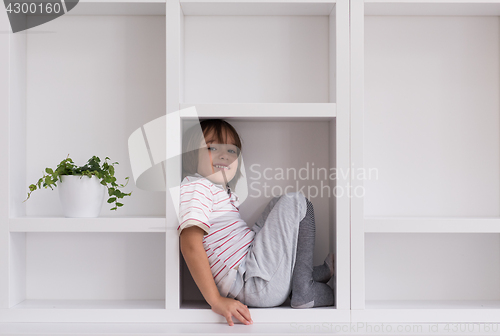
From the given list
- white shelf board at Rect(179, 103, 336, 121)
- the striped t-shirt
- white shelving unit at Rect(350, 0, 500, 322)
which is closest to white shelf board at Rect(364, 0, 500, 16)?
white shelving unit at Rect(350, 0, 500, 322)

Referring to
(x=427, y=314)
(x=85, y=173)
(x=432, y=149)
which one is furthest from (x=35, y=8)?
(x=427, y=314)

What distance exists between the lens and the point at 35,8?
1.29 meters

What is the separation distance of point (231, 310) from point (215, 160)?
1.46 ft

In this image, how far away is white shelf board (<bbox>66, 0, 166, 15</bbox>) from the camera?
1192mm

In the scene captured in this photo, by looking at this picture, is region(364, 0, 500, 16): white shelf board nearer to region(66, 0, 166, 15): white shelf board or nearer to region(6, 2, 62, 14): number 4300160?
region(66, 0, 166, 15): white shelf board

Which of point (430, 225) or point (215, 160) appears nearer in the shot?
point (430, 225)

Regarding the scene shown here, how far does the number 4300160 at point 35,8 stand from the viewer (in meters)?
1.24

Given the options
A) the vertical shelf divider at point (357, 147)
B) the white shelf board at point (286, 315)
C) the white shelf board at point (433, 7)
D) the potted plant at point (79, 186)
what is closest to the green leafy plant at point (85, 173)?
the potted plant at point (79, 186)

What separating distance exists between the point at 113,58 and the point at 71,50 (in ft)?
0.46

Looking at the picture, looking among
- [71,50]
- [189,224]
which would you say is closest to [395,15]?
[189,224]

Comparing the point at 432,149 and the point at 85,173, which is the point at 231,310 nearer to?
the point at 85,173

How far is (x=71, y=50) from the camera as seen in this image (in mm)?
1320

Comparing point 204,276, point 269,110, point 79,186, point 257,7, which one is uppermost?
point 257,7

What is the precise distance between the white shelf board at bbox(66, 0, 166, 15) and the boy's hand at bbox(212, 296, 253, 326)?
866mm
